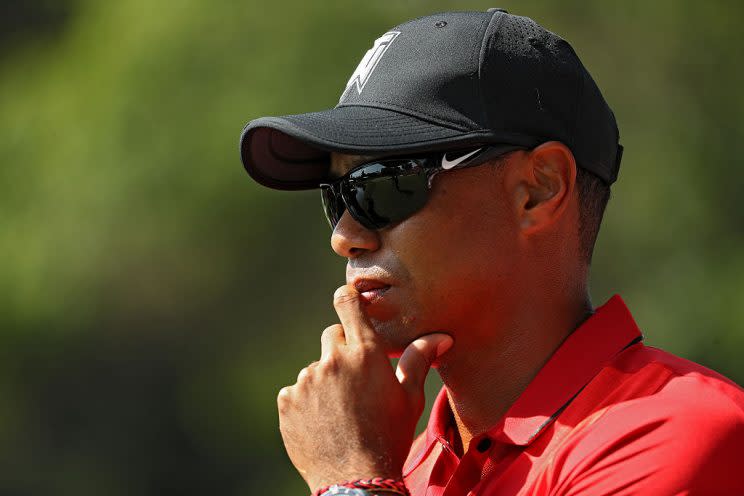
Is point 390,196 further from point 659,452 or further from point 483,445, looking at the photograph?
point 659,452

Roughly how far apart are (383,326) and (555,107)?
2.26ft

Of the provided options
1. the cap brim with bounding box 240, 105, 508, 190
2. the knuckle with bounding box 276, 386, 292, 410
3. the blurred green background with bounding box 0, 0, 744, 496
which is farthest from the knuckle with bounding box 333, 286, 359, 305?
the blurred green background with bounding box 0, 0, 744, 496

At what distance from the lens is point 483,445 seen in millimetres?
2744

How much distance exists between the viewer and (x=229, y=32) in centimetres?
947

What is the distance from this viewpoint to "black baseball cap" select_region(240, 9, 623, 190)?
2705mm

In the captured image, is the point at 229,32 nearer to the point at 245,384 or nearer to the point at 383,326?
the point at 245,384

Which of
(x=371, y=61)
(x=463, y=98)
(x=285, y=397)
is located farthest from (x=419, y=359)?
(x=371, y=61)

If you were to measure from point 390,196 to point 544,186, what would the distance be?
0.40 metres

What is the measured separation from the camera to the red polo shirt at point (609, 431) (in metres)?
2.33

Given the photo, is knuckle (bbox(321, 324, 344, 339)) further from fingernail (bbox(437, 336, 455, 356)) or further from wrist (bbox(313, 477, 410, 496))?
wrist (bbox(313, 477, 410, 496))

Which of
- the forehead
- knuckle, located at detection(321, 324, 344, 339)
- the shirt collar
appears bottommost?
the shirt collar

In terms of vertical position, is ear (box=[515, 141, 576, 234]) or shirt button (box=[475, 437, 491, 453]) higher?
ear (box=[515, 141, 576, 234])

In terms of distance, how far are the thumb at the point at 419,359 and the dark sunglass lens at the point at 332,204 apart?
40cm

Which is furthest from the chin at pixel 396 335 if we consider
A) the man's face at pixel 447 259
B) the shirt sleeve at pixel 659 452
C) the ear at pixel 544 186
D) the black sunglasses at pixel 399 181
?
the shirt sleeve at pixel 659 452
